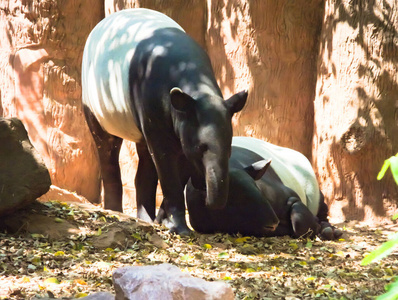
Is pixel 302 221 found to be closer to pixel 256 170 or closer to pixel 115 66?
pixel 256 170

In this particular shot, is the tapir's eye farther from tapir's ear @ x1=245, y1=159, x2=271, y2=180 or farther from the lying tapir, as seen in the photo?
tapir's ear @ x1=245, y1=159, x2=271, y2=180

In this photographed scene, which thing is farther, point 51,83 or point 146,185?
point 51,83

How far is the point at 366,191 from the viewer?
695 centimetres

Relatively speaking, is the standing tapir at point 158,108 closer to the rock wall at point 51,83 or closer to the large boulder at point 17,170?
the large boulder at point 17,170

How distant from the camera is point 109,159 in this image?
22.3 feet

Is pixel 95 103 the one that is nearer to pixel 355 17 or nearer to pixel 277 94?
pixel 277 94

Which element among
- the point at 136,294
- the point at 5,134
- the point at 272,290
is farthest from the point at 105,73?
the point at 136,294

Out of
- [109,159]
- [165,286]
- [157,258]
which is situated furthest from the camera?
[109,159]

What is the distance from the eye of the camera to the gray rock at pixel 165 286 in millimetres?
2236

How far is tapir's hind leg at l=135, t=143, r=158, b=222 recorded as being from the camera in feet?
21.1

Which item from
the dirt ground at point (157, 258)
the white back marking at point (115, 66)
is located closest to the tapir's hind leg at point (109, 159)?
the white back marking at point (115, 66)

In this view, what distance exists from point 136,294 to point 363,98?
519 cm

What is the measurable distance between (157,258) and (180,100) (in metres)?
1.28

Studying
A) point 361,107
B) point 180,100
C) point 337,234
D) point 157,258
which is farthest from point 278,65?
point 157,258
